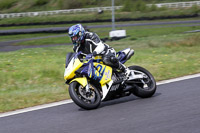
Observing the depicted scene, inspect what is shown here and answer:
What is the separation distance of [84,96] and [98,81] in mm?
464

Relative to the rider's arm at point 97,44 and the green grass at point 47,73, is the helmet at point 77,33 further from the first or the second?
the green grass at point 47,73

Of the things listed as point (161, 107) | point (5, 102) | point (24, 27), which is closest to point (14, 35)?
point (24, 27)

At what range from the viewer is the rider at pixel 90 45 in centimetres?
621

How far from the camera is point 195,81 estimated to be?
812cm

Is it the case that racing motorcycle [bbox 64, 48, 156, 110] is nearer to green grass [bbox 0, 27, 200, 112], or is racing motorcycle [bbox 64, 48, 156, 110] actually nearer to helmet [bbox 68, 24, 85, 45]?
helmet [bbox 68, 24, 85, 45]

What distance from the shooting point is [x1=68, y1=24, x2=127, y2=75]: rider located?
621 cm

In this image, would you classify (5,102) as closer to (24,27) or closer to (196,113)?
(196,113)

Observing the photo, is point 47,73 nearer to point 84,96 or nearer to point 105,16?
point 84,96

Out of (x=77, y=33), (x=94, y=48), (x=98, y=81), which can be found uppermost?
(x=77, y=33)

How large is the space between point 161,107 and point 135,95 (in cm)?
95

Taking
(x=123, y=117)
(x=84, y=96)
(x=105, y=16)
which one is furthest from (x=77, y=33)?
(x=105, y=16)

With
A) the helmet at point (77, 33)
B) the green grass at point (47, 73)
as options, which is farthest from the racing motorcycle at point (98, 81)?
the green grass at point (47, 73)

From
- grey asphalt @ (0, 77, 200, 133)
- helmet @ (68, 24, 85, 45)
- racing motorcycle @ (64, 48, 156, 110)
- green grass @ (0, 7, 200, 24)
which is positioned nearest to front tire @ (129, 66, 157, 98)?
racing motorcycle @ (64, 48, 156, 110)

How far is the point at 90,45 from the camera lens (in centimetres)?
640
